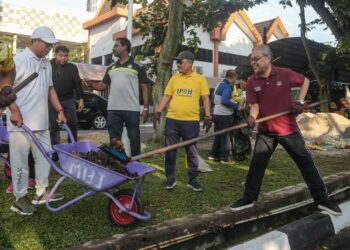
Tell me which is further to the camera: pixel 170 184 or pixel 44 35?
pixel 170 184

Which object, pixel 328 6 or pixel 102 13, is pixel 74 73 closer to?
pixel 328 6

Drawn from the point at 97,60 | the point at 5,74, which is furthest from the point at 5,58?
the point at 97,60

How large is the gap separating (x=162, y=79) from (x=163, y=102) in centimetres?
411

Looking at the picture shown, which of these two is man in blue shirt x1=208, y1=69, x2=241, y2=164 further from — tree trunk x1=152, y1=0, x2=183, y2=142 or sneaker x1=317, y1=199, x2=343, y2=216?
sneaker x1=317, y1=199, x2=343, y2=216

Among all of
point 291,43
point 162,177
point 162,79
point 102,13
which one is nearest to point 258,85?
point 162,177

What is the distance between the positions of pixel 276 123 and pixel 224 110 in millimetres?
3190

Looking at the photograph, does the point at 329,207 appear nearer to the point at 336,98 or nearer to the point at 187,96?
the point at 187,96

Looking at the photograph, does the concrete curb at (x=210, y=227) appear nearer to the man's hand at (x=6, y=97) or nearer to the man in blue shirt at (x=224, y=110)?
the man's hand at (x=6, y=97)

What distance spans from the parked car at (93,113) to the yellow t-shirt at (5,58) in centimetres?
1249

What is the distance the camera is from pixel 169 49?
9281mm

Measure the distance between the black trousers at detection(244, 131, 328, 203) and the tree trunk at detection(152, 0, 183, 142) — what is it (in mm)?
4863

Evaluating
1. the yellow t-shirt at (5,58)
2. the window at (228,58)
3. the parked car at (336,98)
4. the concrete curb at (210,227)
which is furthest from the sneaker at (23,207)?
the window at (228,58)

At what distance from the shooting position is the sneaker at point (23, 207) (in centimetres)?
404

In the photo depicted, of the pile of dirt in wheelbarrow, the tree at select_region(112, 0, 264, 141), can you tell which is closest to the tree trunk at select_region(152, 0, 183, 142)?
the tree at select_region(112, 0, 264, 141)
